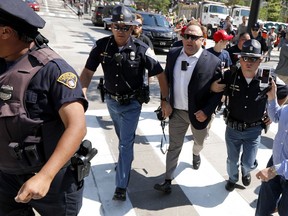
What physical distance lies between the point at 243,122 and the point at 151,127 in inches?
A: 98.9

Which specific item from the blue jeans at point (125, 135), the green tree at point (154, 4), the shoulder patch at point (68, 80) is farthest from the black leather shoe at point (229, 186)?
the green tree at point (154, 4)

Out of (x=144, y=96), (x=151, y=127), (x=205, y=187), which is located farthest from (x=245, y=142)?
(x=151, y=127)

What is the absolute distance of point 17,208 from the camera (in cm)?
204

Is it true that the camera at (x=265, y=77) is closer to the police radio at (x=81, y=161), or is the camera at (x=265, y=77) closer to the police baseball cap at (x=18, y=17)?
the police radio at (x=81, y=161)

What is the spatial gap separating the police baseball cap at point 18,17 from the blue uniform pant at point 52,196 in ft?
2.81

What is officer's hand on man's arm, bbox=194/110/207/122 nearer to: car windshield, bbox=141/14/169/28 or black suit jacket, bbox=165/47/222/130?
black suit jacket, bbox=165/47/222/130

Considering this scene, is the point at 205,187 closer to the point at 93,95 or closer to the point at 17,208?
the point at 17,208

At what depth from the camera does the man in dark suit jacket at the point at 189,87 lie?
3.36m

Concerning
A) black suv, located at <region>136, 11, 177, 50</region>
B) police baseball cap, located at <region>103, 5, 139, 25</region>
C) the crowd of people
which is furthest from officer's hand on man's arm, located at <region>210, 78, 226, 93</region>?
black suv, located at <region>136, 11, 177, 50</region>

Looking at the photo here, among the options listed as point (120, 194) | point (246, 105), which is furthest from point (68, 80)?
point (246, 105)

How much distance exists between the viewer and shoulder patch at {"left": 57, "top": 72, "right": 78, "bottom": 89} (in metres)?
1.71

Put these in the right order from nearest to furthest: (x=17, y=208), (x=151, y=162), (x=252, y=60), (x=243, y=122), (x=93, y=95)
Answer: (x=17, y=208) → (x=252, y=60) → (x=243, y=122) → (x=151, y=162) → (x=93, y=95)

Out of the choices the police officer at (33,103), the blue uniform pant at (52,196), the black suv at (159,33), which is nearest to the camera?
the police officer at (33,103)

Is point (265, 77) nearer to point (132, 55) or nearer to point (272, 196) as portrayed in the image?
point (272, 196)
